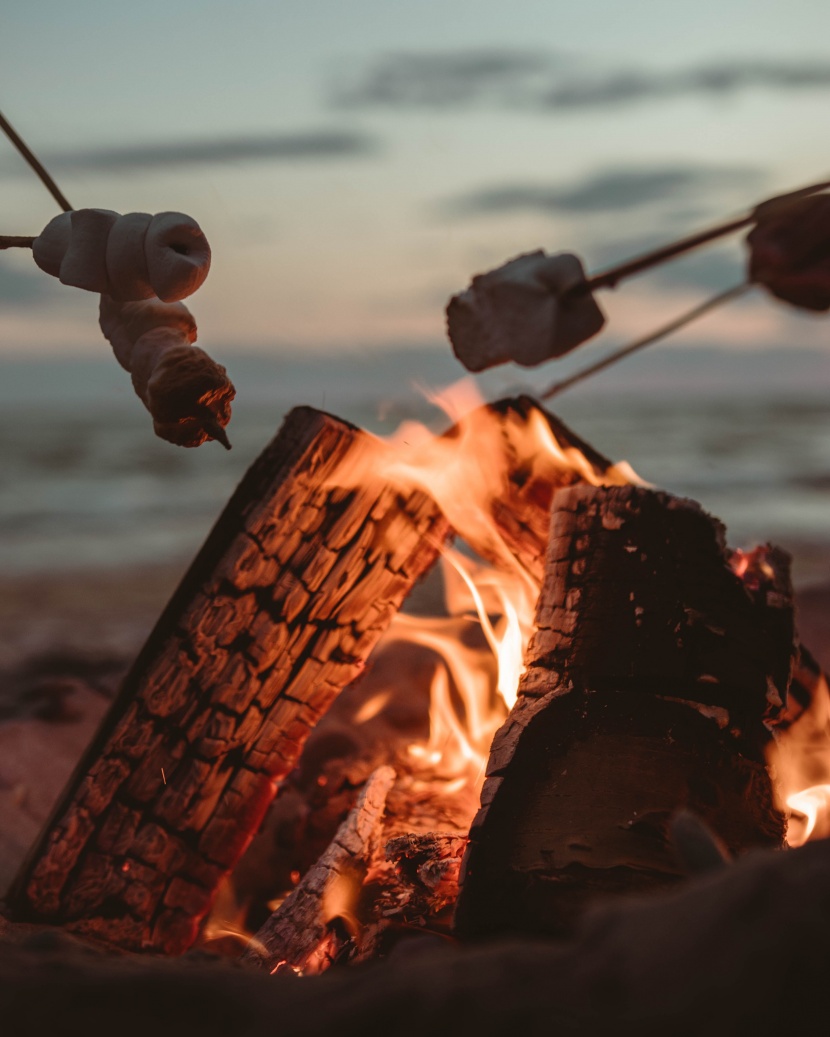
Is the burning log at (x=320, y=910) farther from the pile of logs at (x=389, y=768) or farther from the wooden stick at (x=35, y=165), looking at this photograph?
the wooden stick at (x=35, y=165)

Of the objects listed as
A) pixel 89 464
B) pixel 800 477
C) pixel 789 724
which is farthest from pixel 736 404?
pixel 789 724

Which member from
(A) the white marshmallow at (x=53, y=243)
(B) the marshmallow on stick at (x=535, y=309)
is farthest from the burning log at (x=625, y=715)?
(A) the white marshmallow at (x=53, y=243)

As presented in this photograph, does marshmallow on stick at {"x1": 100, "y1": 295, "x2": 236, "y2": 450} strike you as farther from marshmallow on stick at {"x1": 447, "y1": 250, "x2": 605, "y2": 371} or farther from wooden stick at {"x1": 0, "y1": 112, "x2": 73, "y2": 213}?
marshmallow on stick at {"x1": 447, "y1": 250, "x2": 605, "y2": 371}

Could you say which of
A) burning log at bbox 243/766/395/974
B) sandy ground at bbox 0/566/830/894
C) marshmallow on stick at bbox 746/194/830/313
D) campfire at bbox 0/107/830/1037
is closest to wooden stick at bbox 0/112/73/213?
campfire at bbox 0/107/830/1037

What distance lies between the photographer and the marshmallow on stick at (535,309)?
1.43m

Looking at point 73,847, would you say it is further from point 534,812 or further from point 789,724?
point 789,724

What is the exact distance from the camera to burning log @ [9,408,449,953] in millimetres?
2496

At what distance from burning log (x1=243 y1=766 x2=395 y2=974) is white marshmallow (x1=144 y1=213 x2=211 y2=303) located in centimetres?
152

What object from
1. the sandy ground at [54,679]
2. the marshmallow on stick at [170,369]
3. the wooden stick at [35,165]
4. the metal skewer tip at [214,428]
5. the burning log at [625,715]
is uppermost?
the wooden stick at [35,165]

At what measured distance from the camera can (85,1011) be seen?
3.72 feet

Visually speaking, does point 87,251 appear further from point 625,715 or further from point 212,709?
point 625,715

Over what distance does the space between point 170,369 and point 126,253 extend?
0.81 feet

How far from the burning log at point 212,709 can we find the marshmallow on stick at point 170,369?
71cm

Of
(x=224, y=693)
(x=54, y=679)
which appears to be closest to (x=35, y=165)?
(x=224, y=693)
